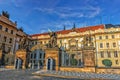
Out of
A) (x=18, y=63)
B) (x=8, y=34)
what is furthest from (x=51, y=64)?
(x=8, y=34)

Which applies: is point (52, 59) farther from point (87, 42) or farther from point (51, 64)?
point (87, 42)

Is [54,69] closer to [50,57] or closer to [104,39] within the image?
[50,57]

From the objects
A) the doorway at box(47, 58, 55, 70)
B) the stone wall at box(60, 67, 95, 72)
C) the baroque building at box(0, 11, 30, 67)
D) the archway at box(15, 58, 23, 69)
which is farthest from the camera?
the baroque building at box(0, 11, 30, 67)

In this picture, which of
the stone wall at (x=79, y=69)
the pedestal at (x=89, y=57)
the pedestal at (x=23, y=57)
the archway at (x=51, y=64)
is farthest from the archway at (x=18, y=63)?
the pedestal at (x=89, y=57)

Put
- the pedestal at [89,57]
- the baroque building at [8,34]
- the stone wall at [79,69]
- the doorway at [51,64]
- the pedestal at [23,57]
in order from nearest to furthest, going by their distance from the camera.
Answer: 1. the stone wall at [79,69]
2. the pedestal at [89,57]
3. the doorway at [51,64]
4. the pedestal at [23,57]
5. the baroque building at [8,34]

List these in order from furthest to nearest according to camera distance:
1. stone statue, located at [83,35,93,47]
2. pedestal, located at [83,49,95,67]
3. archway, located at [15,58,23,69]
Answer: archway, located at [15,58,23,69], stone statue, located at [83,35,93,47], pedestal, located at [83,49,95,67]

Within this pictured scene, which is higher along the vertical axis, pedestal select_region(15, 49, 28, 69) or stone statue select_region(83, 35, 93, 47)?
stone statue select_region(83, 35, 93, 47)

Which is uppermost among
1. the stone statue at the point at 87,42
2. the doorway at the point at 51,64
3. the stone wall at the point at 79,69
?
the stone statue at the point at 87,42

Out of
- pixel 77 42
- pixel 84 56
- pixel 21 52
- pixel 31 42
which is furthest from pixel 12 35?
pixel 84 56

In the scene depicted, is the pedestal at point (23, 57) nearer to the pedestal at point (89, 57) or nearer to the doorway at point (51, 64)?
the doorway at point (51, 64)

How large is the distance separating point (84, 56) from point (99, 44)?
30.4 meters

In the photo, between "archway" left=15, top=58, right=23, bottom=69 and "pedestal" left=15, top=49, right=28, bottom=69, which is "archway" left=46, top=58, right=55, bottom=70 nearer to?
"pedestal" left=15, top=49, right=28, bottom=69

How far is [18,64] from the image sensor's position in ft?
58.3

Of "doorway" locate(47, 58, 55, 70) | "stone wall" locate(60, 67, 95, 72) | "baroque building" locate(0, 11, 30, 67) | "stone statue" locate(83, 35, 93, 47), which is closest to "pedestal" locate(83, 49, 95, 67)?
"stone wall" locate(60, 67, 95, 72)
